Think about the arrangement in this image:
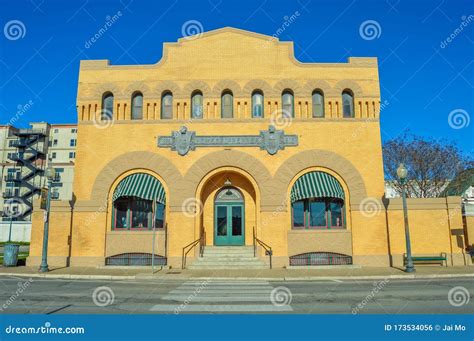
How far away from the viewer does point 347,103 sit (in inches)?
907

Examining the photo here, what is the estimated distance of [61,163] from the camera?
7656 centimetres

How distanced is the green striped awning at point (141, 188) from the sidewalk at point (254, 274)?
3.97 metres

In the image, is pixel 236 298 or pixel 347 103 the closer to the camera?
pixel 236 298

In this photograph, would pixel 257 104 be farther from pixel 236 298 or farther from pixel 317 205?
pixel 236 298

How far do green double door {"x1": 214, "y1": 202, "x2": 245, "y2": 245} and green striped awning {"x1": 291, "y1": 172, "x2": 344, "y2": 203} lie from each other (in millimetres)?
3387

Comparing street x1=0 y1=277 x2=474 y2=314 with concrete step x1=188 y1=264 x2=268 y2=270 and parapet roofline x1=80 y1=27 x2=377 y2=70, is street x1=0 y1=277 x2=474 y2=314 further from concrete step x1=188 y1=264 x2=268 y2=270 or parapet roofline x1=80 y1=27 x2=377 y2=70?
parapet roofline x1=80 y1=27 x2=377 y2=70

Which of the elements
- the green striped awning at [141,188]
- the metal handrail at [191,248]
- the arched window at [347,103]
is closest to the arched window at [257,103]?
the arched window at [347,103]

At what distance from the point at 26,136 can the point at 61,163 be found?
8743mm

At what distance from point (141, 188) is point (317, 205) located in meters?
9.92

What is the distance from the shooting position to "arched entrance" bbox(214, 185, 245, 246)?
22609 mm

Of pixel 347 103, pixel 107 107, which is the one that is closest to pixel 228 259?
pixel 347 103

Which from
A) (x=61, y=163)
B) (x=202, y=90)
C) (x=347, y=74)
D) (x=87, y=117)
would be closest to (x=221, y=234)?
(x=202, y=90)

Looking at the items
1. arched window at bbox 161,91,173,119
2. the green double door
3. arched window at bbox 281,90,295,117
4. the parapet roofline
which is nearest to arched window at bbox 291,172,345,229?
the green double door

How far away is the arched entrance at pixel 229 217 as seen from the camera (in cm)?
2261
